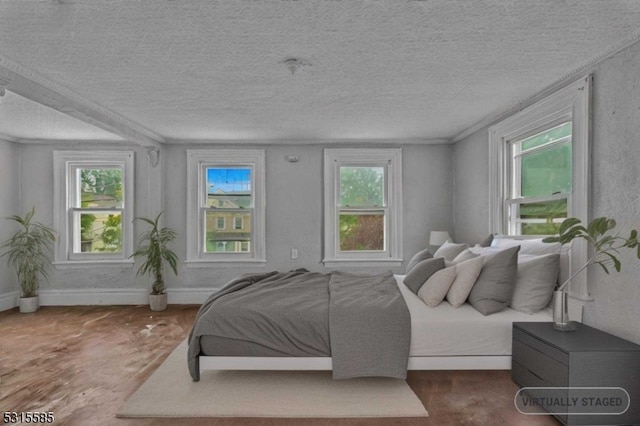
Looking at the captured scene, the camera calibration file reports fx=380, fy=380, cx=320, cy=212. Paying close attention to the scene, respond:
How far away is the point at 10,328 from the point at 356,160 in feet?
15.8

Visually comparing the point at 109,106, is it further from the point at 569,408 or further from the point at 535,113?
the point at 569,408

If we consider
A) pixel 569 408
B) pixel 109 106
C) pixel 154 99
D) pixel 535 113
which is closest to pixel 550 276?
pixel 569 408

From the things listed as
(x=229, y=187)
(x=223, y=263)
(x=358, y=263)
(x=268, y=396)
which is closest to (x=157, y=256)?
(x=223, y=263)

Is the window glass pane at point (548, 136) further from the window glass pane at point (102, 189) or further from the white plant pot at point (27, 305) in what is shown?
the white plant pot at point (27, 305)

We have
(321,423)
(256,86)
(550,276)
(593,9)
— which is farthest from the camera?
(256,86)

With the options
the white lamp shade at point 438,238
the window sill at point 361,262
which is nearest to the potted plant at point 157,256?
the window sill at point 361,262

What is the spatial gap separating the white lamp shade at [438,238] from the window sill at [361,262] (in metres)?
0.60

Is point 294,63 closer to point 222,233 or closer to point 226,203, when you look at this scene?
point 226,203

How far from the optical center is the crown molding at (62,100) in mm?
2871

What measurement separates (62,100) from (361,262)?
405 cm

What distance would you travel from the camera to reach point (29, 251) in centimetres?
532

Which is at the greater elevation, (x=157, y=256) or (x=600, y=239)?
(x=600, y=239)

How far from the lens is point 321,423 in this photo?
241 centimetres

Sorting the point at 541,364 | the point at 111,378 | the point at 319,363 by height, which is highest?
the point at 541,364
